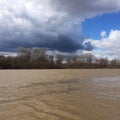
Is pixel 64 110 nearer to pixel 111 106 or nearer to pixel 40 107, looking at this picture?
pixel 40 107

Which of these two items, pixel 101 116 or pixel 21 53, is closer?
pixel 101 116

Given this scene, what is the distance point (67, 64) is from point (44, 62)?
14719mm

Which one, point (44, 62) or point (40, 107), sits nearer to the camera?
point (40, 107)

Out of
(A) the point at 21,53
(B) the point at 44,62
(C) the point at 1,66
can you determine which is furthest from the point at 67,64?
(C) the point at 1,66

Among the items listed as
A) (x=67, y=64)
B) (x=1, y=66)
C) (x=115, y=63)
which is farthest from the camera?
(x=115, y=63)

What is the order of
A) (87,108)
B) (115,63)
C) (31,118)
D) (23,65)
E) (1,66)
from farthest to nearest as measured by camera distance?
(115,63)
(23,65)
(1,66)
(87,108)
(31,118)

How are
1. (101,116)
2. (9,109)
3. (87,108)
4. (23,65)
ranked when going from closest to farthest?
(101,116) → (9,109) → (87,108) → (23,65)

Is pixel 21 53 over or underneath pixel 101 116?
over

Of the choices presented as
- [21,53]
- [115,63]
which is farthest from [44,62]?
[115,63]

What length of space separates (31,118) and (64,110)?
1.95 meters

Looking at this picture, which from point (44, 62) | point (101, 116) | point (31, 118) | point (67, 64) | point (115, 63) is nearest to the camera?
point (31, 118)

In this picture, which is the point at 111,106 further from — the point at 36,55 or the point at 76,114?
the point at 36,55

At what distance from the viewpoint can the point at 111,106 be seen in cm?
1070

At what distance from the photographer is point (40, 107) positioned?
399 inches
